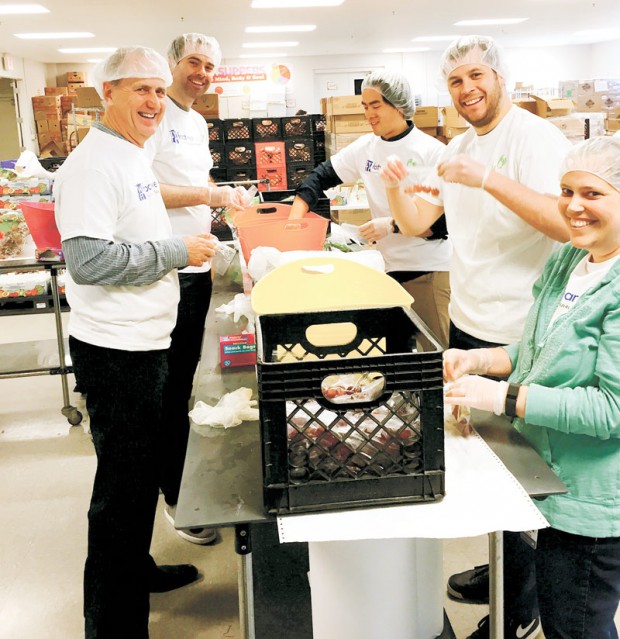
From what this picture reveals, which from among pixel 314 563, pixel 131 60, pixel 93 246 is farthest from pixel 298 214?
pixel 314 563

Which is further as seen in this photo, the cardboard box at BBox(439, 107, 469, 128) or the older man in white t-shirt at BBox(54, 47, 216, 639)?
the cardboard box at BBox(439, 107, 469, 128)

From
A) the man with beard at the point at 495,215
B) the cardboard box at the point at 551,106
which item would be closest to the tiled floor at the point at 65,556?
the man with beard at the point at 495,215

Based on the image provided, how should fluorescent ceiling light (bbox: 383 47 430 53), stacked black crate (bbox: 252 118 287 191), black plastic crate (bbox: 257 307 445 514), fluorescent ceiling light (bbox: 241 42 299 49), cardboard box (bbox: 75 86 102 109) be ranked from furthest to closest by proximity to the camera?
fluorescent ceiling light (bbox: 383 47 430 53) < fluorescent ceiling light (bbox: 241 42 299 49) < cardboard box (bbox: 75 86 102 109) < stacked black crate (bbox: 252 118 287 191) < black plastic crate (bbox: 257 307 445 514)

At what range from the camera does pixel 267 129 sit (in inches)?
314

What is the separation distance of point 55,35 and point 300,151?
602cm

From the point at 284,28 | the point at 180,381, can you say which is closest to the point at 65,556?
the point at 180,381

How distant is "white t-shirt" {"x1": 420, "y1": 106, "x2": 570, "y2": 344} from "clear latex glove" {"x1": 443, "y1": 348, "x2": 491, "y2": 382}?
360 millimetres

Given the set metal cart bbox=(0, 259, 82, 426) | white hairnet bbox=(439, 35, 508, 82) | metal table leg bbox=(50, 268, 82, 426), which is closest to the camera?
white hairnet bbox=(439, 35, 508, 82)

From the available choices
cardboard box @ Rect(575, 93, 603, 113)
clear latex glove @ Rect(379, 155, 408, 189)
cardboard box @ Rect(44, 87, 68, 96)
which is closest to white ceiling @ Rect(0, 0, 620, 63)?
cardboard box @ Rect(44, 87, 68, 96)

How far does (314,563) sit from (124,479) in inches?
25.5

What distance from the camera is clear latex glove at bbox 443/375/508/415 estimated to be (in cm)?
135

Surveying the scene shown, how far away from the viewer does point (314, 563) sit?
144cm

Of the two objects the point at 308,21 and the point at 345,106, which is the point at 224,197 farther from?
the point at 308,21

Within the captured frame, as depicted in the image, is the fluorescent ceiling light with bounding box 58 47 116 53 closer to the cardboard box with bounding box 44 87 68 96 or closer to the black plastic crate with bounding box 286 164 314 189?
the cardboard box with bounding box 44 87 68 96
